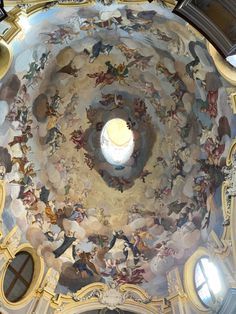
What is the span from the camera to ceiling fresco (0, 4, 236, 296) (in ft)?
41.4

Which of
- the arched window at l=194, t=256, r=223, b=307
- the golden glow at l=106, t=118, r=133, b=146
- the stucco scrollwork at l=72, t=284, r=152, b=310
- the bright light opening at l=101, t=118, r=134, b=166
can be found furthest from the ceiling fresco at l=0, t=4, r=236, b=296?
the golden glow at l=106, t=118, r=133, b=146

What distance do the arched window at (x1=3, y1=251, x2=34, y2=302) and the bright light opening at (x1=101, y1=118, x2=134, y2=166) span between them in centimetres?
417

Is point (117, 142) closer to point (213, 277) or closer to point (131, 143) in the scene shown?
point (131, 143)

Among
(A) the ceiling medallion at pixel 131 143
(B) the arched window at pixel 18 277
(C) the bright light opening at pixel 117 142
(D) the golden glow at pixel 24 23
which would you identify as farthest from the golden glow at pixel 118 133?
(D) the golden glow at pixel 24 23

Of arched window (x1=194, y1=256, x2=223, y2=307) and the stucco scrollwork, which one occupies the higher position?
arched window (x1=194, y1=256, x2=223, y2=307)

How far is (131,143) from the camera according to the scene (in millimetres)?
16406

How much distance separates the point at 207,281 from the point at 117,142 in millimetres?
5981

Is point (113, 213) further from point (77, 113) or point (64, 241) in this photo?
point (77, 113)

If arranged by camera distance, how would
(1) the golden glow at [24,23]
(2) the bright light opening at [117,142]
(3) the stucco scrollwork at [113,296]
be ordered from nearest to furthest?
1. (1) the golden glow at [24,23]
2. (3) the stucco scrollwork at [113,296]
3. (2) the bright light opening at [117,142]

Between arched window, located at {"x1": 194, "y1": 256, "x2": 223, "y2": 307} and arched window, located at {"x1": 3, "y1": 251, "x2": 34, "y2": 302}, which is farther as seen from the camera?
arched window, located at {"x1": 3, "y1": 251, "x2": 34, "y2": 302}

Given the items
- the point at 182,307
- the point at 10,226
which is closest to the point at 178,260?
the point at 182,307

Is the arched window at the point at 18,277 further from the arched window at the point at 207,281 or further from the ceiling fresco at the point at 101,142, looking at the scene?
the arched window at the point at 207,281

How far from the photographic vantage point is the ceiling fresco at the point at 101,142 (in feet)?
41.4

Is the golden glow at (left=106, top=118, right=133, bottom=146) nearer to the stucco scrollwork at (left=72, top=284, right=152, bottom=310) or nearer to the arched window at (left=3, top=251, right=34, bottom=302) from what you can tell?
the stucco scrollwork at (left=72, top=284, right=152, bottom=310)
